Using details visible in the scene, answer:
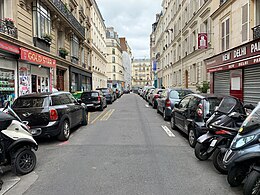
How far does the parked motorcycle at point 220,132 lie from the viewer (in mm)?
4469

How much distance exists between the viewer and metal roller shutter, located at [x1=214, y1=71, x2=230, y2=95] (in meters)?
14.9

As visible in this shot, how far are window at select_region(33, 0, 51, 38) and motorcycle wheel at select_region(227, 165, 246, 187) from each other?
1449 centimetres

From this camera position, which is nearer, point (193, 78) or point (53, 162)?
point (53, 162)

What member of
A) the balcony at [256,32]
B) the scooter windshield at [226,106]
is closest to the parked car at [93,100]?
the balcony at [256,32]

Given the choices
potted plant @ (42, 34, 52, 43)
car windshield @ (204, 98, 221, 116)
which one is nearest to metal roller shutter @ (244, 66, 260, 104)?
car windshield @ (204, 98, 221, 116)

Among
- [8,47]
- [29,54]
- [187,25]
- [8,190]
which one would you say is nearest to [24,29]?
[29,54]

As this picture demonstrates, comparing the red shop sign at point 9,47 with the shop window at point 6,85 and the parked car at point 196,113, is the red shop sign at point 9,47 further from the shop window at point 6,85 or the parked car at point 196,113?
the parked car at point 196,113

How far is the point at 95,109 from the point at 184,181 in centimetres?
1352

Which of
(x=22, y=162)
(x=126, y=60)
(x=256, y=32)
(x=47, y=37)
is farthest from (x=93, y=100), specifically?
(x=126, y=60)

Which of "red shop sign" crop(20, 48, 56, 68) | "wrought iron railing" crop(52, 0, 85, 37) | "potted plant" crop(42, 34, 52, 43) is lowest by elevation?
"red shop sign" crop(20, 48, 56, 68)

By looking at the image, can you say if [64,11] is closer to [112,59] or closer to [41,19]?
[41,19]

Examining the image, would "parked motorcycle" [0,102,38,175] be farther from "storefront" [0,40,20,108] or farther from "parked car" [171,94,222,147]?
"storefront" [0,40,20,108]

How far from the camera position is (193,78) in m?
23.0

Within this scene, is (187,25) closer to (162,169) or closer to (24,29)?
(24,29)
